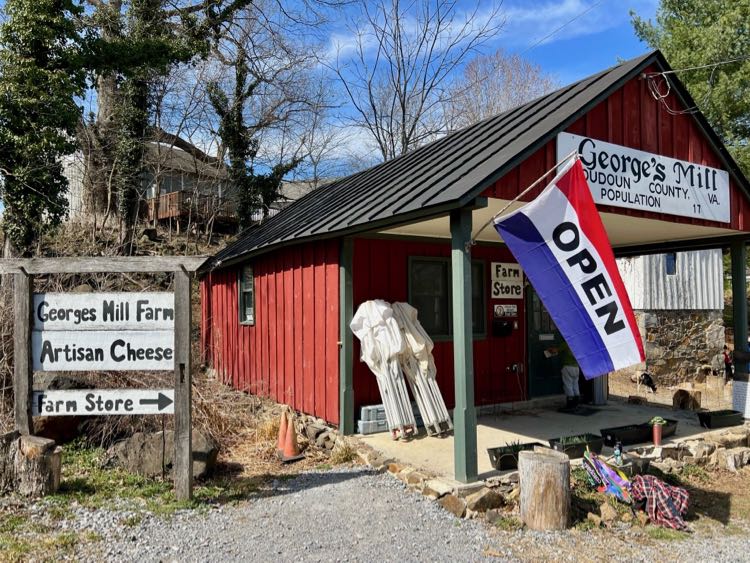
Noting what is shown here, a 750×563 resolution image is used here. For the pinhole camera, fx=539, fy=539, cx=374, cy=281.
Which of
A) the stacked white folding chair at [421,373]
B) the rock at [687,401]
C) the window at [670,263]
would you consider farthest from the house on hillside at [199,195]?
the rock at [687,401]

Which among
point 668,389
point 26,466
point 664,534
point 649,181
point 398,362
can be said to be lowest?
point 668,389

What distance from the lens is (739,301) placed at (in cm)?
820

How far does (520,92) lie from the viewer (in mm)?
28141

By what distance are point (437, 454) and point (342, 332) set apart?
199 centimetres

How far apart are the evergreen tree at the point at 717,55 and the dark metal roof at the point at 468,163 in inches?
330

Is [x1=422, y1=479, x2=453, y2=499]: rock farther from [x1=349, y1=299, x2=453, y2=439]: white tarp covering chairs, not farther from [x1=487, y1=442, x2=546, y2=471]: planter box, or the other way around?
[x1=349, y1=299, x2=453, y2=439]: white tarp covering chairs

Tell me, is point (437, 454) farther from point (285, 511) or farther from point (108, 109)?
point (108, 109)

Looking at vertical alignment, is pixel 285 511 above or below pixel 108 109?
below

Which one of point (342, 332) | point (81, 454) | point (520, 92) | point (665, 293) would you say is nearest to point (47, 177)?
point (81, 454)

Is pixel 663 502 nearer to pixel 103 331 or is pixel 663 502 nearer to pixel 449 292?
pixel 449 292

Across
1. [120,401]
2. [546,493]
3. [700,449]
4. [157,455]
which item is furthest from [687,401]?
[120,401]

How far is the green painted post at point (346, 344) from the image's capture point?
23.1 ft

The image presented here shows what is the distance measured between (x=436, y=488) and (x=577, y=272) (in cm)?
238

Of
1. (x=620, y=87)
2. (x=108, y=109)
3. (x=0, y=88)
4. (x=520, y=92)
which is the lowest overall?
(x=620, y=87)
